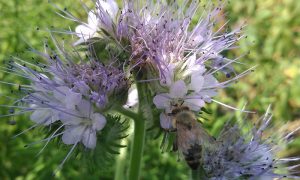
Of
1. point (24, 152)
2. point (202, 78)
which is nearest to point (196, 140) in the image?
point (202, 78)

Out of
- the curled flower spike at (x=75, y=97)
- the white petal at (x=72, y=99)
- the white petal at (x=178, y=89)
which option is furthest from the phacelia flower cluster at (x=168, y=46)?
the white petal at (x=72, y=99)

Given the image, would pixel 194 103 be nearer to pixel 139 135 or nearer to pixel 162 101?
pixel 162 101

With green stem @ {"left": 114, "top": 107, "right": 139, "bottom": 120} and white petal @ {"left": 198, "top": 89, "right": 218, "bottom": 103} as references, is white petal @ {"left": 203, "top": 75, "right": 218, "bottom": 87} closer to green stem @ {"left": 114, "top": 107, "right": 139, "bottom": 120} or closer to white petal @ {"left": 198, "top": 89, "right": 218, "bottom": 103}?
white petal @ {"left": 198, "top": 89, "right": 218, "bottom": 103}

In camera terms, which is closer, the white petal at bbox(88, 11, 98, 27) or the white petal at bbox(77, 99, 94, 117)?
the white petal at bbox(77, 99, 94, 117)

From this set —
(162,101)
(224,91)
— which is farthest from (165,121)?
(224,91)

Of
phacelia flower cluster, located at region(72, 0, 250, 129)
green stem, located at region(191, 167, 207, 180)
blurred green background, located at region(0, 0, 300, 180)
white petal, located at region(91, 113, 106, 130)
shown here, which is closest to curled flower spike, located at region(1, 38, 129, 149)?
white petal, located at region(91, 113, 106, 130)

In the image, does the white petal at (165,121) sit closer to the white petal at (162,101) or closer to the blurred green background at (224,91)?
the white petal at (162,101)
